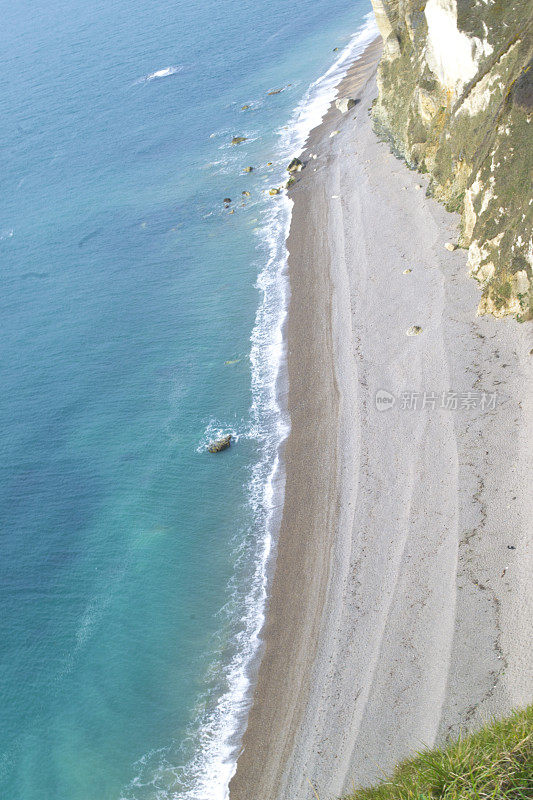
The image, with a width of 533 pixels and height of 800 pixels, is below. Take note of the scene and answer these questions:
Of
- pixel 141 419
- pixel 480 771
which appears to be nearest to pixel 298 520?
pixel 141 419

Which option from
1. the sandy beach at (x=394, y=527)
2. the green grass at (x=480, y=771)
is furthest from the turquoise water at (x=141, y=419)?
the green grass at (x=480, y=771)

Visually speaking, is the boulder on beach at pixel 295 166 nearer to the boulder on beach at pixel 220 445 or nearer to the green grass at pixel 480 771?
the boulder on beach at pixel 220 445

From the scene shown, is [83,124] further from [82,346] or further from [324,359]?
[324,359]

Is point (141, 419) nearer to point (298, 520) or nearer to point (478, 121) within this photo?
point (298, 520)

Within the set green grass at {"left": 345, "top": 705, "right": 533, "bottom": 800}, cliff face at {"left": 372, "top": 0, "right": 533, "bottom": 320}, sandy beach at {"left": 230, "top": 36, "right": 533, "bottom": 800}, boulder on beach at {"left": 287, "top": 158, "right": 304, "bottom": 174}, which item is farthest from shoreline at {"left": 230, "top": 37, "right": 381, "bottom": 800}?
boulder on beach at {"left": 287, "top": 158, "right": 304, "bottom": 174}

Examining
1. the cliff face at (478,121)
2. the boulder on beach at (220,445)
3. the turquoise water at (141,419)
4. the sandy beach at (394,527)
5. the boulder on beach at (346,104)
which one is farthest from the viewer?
the boulder on beach at (346,104)

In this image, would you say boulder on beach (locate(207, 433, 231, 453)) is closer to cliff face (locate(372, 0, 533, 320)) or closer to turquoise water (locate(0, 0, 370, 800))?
turquoise water (locate(0, 0, 370, 800))

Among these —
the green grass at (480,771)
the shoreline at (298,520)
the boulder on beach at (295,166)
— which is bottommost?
the shoreline at (298,520)
